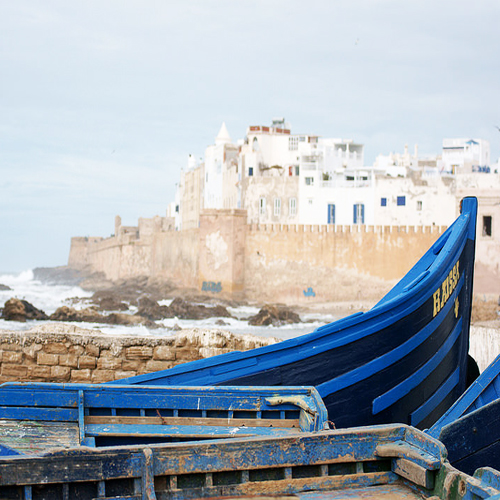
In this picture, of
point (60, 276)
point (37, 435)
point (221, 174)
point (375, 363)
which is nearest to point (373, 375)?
point (375, 363)

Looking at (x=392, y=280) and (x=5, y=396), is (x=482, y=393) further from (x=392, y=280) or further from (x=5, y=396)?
(x=392, y=280)

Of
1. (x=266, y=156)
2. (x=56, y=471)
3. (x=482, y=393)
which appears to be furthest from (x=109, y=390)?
(x=266, y=156)

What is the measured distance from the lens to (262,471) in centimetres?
256

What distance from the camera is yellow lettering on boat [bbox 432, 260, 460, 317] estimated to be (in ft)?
18.8

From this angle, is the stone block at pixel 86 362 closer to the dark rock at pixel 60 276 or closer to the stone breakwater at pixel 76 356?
the stone breakwater at pixel 76 356

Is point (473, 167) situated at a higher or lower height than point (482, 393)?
higher

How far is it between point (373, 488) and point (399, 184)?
31.9 m

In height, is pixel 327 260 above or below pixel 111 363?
above

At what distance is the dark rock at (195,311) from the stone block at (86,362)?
20.6m

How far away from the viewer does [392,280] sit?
31266 millimetres

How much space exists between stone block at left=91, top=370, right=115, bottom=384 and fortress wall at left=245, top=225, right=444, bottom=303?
87.3 feet

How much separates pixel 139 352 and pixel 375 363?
2153 millimetres

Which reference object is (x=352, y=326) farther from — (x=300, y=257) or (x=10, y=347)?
(x=300, y=257)

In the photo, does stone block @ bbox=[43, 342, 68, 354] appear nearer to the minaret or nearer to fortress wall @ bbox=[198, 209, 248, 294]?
fortress wall @ bbox=[198, 209, 248, 294]
